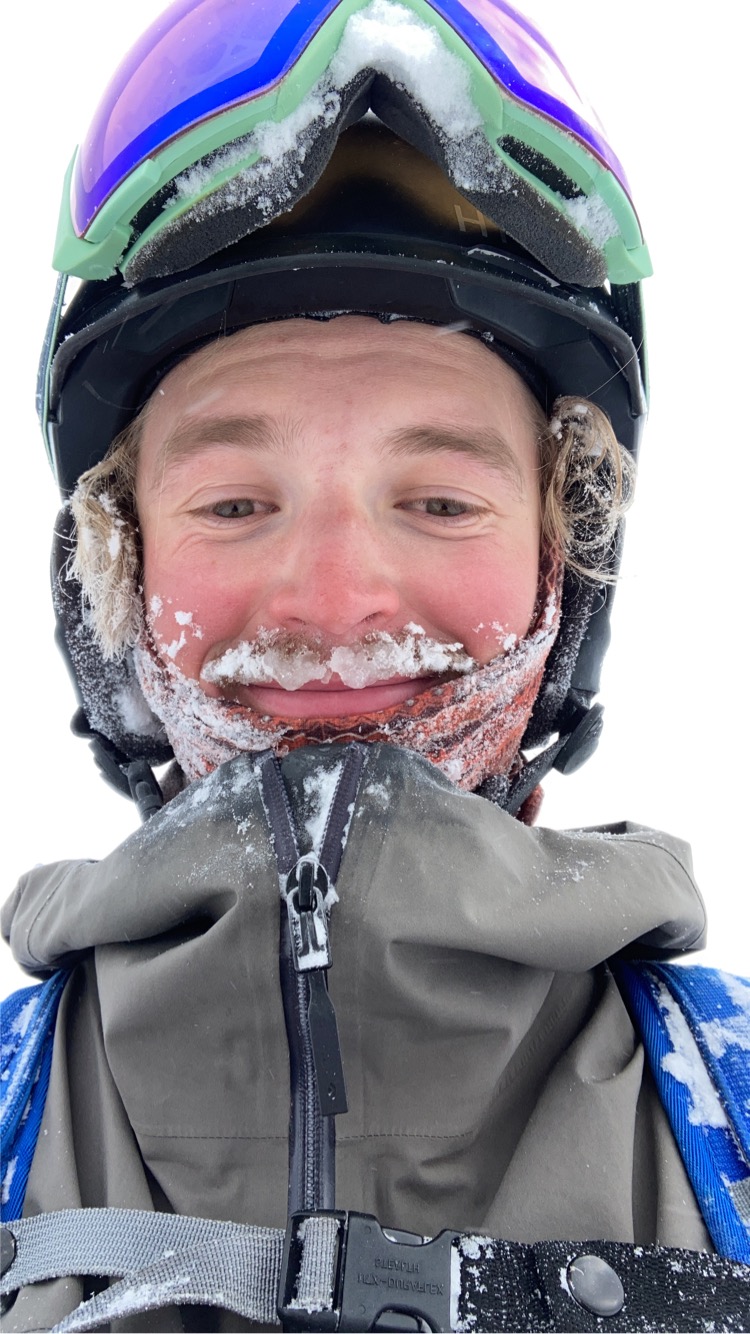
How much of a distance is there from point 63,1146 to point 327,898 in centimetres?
62

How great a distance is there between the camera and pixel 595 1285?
1100 millimetres

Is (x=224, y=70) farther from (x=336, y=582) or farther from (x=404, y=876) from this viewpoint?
(x=404, y=876)

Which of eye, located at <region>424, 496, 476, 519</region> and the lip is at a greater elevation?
eye, located at <region>424, 496, 476, 519</region>

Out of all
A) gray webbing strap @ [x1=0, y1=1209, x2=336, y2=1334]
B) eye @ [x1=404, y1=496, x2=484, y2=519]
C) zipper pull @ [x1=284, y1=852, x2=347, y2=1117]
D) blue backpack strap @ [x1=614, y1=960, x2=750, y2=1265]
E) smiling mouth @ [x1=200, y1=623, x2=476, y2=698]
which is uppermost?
eye @ [x1=404, y1=496, x2=484, y2=519]

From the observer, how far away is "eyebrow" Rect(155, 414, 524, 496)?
1730mm

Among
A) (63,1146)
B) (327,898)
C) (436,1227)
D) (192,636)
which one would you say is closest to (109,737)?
(192,636)

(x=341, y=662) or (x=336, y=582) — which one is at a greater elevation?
(x=336, y=582)

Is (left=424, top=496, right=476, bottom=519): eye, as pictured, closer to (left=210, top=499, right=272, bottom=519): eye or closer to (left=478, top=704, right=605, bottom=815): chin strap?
(left=210, top=499, right=272, bottom=519): eye

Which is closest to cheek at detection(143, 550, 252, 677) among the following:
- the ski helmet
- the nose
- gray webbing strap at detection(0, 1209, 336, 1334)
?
the nose

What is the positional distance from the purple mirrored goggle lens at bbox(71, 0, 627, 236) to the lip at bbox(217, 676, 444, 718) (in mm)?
1108

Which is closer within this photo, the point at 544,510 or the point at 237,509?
the point at 237,509

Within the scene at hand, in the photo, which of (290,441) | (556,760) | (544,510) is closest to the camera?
(290,441)

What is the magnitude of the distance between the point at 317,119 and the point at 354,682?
1.04 metres

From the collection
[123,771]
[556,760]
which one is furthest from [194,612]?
[556,760]
